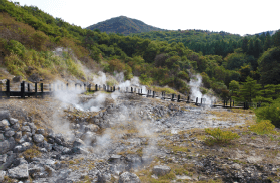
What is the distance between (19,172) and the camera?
499cm

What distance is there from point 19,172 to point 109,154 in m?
3.22

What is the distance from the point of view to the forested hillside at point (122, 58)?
17.2 meters

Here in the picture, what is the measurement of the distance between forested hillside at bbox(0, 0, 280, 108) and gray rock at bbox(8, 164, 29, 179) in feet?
41.3

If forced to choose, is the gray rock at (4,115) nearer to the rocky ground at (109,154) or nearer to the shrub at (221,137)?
the rocky ground at (109,154)

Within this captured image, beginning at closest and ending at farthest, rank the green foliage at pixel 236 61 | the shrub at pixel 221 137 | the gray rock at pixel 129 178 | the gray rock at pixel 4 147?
the gray rock at pixel 129 178 → the gray rock at pixel 4 147 → the shrub at pixel 221 137 → the green foliage at pixel 236 61

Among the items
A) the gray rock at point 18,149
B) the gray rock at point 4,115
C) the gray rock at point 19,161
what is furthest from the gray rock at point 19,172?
the gray rock at point 4,115

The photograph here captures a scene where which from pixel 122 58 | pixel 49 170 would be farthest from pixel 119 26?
pixel 49 170

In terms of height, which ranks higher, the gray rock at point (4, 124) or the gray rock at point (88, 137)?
the gray rock at point (4, 124)

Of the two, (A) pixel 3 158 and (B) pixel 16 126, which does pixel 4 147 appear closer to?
(A) pixel 3 158

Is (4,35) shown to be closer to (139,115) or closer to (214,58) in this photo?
(139,115)

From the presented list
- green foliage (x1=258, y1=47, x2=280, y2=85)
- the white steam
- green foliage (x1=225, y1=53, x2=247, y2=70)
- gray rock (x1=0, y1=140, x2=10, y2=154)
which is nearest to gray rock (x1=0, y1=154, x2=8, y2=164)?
gray rock (x1=0, y1=140, x2=10, y2=154)

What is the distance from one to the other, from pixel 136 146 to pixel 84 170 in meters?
2.68


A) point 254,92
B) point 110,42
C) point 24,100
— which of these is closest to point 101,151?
point 24,100

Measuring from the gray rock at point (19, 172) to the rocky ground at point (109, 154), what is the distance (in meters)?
0.01
